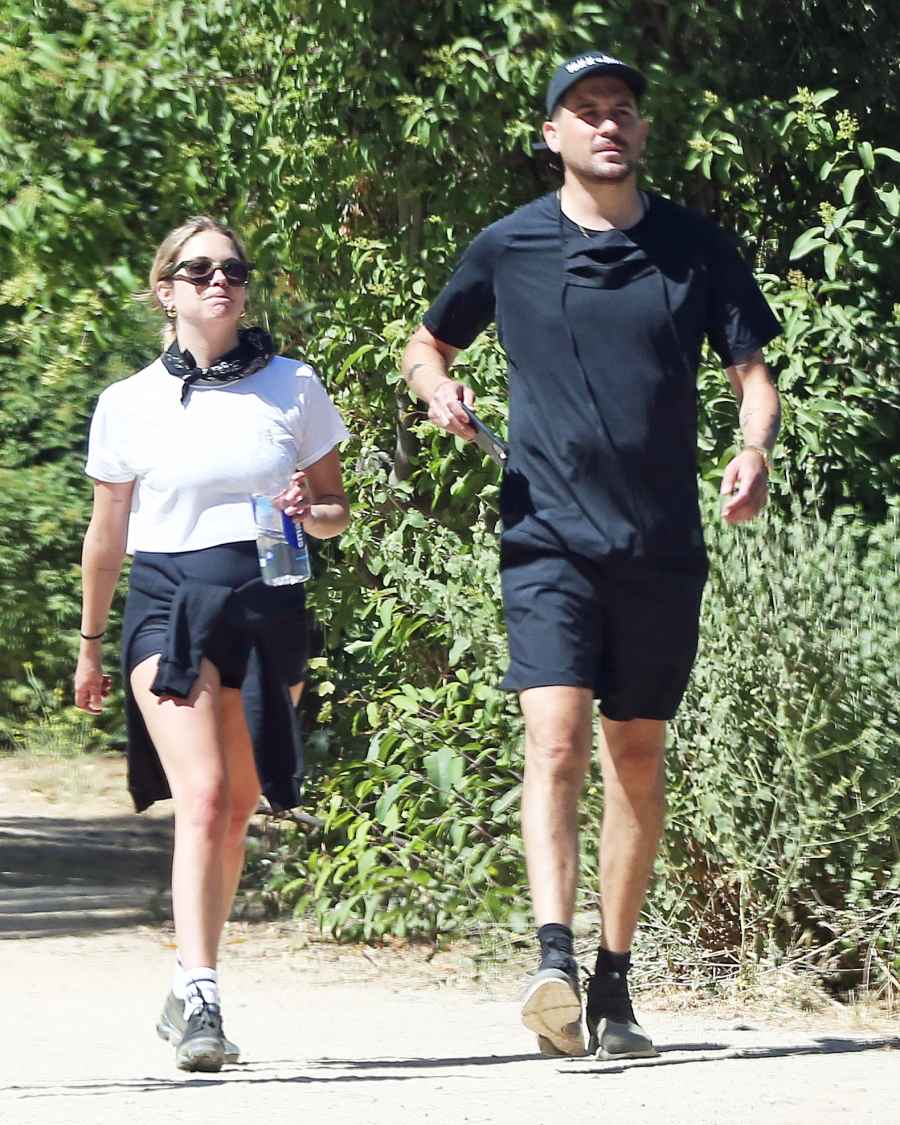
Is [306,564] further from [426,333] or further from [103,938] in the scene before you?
[103,938]

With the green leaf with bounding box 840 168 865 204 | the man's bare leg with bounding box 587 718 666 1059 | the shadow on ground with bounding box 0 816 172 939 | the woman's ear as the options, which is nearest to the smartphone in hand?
the man's bare leg with bounding box 587 718 666 1059

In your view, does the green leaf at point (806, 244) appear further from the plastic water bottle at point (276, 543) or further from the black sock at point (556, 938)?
the black sock at point (556, 938)

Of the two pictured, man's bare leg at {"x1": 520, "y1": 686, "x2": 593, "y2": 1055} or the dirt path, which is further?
man's bare leg at {"x1": 520, "y1": 686, "x2": 593, "y2": 1055}

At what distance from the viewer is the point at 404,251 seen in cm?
709

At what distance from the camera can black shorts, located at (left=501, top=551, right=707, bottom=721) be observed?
457 centimetres

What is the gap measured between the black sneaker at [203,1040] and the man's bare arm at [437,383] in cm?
139

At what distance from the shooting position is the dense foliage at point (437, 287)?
565 cm

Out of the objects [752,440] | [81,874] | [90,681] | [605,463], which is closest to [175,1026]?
[90,681]

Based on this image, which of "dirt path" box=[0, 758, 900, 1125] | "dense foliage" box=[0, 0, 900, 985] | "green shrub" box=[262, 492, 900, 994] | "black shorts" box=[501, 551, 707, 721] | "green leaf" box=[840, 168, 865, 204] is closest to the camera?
"dirt path" box=[0, 758, 900, 1125]

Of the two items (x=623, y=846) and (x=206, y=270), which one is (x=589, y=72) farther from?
(x=623, y=846)

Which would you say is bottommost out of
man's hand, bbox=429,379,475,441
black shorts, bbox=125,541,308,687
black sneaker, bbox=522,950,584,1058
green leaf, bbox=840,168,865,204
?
black sneaker, bbox=522,950,584,1058

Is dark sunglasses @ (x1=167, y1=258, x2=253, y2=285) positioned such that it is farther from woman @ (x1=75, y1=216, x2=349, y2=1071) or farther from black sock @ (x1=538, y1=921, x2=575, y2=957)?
black sock @ (x1=538, y1=921, x2=575, y2=957)

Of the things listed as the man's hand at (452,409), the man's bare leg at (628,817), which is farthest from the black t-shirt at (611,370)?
the man's bare leg at (628,817)

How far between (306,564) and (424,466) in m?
2.41
